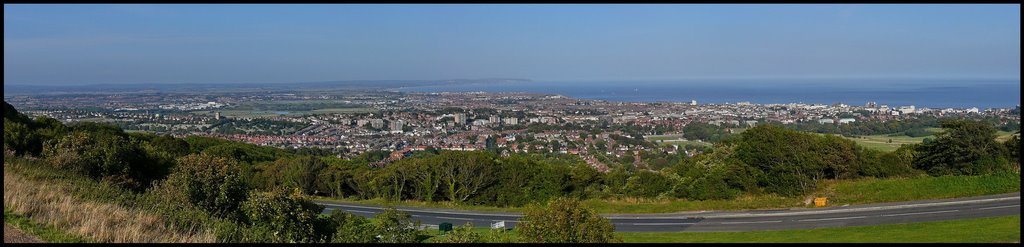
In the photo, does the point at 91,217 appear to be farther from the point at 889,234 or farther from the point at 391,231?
the point at 889,234

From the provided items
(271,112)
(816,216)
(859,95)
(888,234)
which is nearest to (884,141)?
(816,216)

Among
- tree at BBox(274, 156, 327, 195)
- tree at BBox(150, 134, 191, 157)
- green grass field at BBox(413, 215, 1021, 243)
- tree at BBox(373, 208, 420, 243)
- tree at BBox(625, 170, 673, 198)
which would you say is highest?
tree at BBox(373, 208, 420, 243)

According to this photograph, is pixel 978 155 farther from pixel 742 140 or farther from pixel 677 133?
pixel 677 133

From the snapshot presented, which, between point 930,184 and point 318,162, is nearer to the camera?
point 930,184

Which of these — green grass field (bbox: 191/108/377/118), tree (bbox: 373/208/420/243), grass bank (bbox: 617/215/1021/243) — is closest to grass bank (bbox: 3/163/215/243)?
tree (bbox: 373/208/420/243)

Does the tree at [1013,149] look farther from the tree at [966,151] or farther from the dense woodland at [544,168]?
the tree at [966,151]

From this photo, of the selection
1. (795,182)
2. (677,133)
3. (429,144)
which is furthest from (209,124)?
(795,182)

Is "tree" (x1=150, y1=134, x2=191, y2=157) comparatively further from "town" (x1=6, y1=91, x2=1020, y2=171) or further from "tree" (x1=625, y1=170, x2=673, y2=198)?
"tree" (x1=625, y1=170, x2=673, y2=198)
